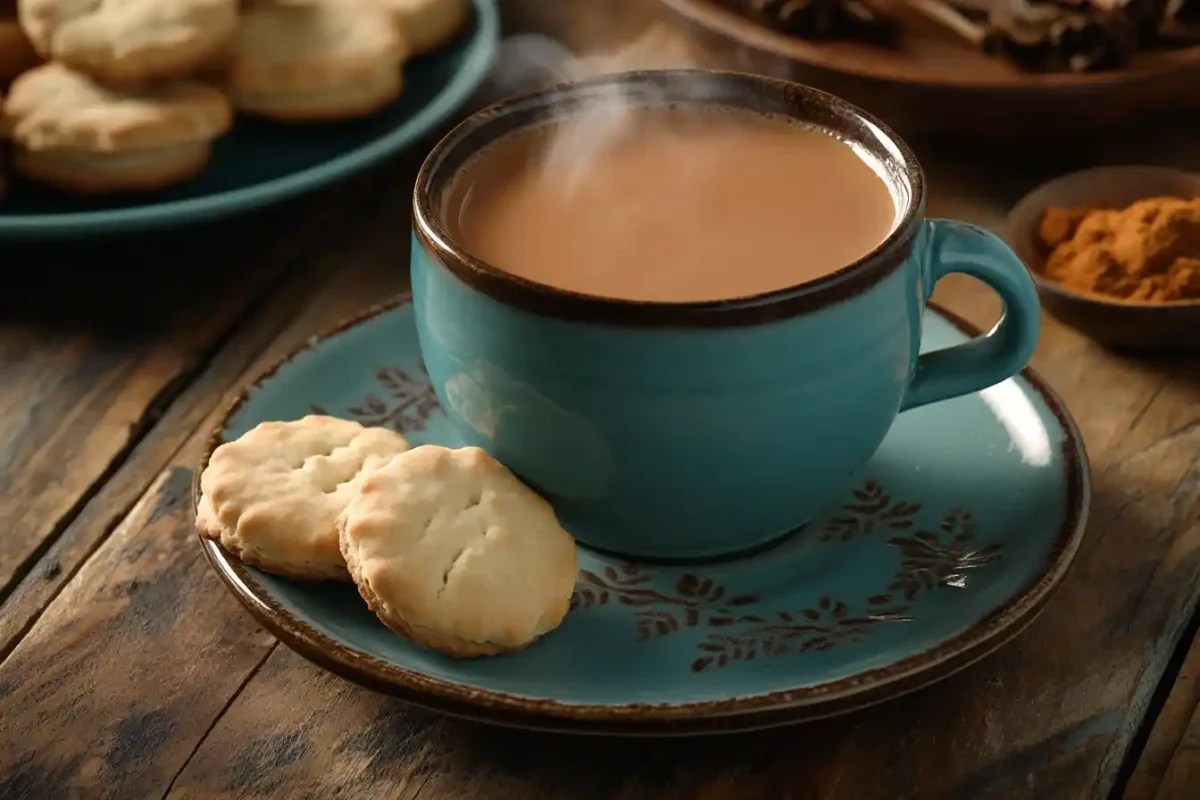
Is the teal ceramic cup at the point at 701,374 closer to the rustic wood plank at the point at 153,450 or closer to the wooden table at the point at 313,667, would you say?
the wooden table at the point at 313,667

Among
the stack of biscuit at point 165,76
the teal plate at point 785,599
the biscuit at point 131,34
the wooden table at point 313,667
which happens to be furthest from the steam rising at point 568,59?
the teal plate at point 785,599

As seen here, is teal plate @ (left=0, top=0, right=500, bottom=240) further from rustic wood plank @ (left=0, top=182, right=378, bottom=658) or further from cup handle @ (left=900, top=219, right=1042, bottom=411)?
cup handle @ (left=900, top=219, right=1042, bottom=411)

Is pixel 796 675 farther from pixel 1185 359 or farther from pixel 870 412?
pixel 1185 359

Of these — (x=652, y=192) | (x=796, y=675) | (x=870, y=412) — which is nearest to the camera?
(x=796, y=675)

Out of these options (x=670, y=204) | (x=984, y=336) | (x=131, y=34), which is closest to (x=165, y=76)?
(x=131, y=34)

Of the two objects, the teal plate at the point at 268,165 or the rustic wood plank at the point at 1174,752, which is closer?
the rustic wood plank at the point at 1174,752

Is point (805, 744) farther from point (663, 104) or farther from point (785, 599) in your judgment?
point (663, 104)

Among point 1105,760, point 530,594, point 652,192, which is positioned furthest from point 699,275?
point 1105,760
